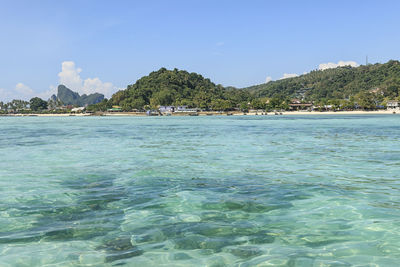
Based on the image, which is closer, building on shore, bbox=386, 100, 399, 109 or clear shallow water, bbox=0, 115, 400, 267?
clear shallow water, bbox=0, 115, 400, 267

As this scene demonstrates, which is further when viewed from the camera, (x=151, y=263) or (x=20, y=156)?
(x=20, y=156)

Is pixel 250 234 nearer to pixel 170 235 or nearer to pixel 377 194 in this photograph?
pixel 170 235

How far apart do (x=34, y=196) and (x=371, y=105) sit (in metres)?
211

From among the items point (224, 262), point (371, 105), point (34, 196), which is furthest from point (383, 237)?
point (371, 105)

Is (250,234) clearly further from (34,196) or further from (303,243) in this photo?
(34,196)

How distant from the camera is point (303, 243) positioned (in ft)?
22.1

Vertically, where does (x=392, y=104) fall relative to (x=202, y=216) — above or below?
above

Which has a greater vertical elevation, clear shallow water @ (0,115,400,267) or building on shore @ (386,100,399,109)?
building on shore @ (386,100,399,109)

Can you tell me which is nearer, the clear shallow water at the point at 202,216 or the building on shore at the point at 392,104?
the clear shallow water at the point at 202,216

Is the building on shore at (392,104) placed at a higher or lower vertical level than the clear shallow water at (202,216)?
higher

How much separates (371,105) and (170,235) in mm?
211871

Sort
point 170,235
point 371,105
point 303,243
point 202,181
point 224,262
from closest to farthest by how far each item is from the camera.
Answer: point 224,262 < point 303,243 < point 170,235 < point 202,181 < point 371,105

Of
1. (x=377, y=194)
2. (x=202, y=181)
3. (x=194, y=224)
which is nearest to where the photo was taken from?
(x=194, y=224)

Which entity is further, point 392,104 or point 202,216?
point 392,104
